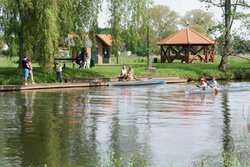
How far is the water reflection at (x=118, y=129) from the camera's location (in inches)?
567

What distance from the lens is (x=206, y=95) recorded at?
1262 inches

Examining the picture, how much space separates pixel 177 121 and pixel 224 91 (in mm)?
14890

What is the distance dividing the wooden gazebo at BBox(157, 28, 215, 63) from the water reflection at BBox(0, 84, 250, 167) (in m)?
31.5

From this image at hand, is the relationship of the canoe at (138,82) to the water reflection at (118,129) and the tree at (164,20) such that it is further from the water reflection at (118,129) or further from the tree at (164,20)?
the tree at (164,20)

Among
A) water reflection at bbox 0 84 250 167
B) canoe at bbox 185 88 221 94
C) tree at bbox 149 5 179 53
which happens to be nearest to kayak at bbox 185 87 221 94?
canoe at bbox 185 88 221 94

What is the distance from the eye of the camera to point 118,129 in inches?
734

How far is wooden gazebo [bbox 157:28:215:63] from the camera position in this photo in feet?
203

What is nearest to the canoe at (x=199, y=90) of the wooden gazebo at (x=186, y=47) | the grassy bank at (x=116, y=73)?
the grassy bank at (x=116, y=73)

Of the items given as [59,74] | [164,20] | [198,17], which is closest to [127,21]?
[59,74]

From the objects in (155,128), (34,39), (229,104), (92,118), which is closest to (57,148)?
(155,128)

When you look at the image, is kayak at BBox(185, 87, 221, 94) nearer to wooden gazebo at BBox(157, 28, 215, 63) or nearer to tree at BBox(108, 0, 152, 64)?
tree at BBox(108, 0, 152, 64)

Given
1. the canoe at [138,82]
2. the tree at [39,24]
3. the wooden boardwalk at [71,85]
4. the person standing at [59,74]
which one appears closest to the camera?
the wooden boardwalk at [71,85]

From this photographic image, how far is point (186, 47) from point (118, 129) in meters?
44.3

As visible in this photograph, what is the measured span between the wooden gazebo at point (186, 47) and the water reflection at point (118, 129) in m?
31.5
